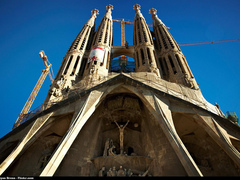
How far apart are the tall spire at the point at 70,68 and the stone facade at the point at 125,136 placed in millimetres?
443

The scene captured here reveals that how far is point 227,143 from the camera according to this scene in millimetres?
9703

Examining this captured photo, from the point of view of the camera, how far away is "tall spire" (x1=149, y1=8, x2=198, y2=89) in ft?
61.8

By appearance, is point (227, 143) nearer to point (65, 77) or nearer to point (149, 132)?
point (149, 132)

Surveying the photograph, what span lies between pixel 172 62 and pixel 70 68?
13189 millimetres

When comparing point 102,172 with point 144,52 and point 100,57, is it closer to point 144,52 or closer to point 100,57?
point 100,57

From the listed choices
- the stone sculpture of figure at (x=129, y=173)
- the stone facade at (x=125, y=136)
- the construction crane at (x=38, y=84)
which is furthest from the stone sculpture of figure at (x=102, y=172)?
the construction crane at (x=38, y=84)


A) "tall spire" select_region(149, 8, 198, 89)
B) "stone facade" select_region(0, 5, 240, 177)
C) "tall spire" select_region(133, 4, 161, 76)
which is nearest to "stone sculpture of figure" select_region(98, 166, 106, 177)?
"stone facade" select_region(0, 5, 240, 177)

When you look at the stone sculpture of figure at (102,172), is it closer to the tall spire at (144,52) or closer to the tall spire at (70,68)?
the tall spire at (70,68)

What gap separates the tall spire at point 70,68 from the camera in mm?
16884

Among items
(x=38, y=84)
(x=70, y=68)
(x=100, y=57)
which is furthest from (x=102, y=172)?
(x=38, y=84)

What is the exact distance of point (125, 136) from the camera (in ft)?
46.7

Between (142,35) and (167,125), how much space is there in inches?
837

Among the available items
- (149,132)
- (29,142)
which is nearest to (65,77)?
(29,142)

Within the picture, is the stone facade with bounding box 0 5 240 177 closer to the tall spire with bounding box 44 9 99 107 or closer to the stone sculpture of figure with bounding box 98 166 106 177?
the stone sculpture of figure with bounding box 98 166 106 177
